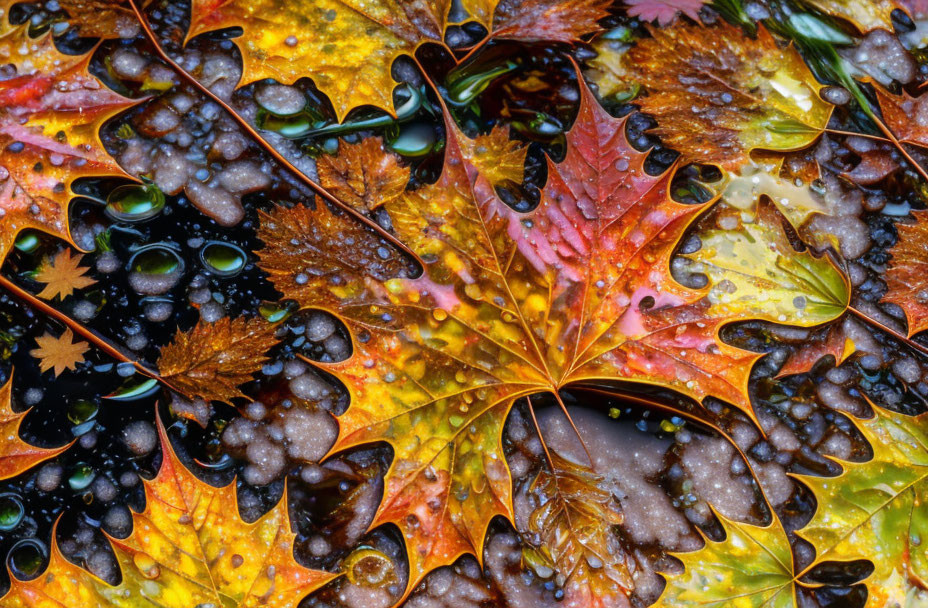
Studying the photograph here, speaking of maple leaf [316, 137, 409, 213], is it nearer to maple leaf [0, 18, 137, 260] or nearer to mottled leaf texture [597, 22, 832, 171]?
maple leaf [0, 18, 137, 260]

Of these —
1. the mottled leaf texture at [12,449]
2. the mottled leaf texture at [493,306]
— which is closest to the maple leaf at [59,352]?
the mottled leaf texture at [12,449]

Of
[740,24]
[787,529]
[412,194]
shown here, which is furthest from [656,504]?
[740,24]

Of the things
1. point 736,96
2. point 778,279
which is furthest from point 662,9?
point 778,279

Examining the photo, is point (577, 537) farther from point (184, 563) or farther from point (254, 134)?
point (254, 134)

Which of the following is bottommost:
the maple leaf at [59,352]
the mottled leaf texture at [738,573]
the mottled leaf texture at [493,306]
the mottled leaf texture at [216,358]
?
the mottled leaf texture at [738,573]

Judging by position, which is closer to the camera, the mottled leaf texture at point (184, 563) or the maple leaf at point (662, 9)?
the mottled leaf texture at point (184, 563)

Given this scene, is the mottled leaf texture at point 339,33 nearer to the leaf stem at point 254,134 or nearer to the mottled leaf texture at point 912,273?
the leaf stem at point 254,134

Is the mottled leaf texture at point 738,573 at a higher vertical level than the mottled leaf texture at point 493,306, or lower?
lower
